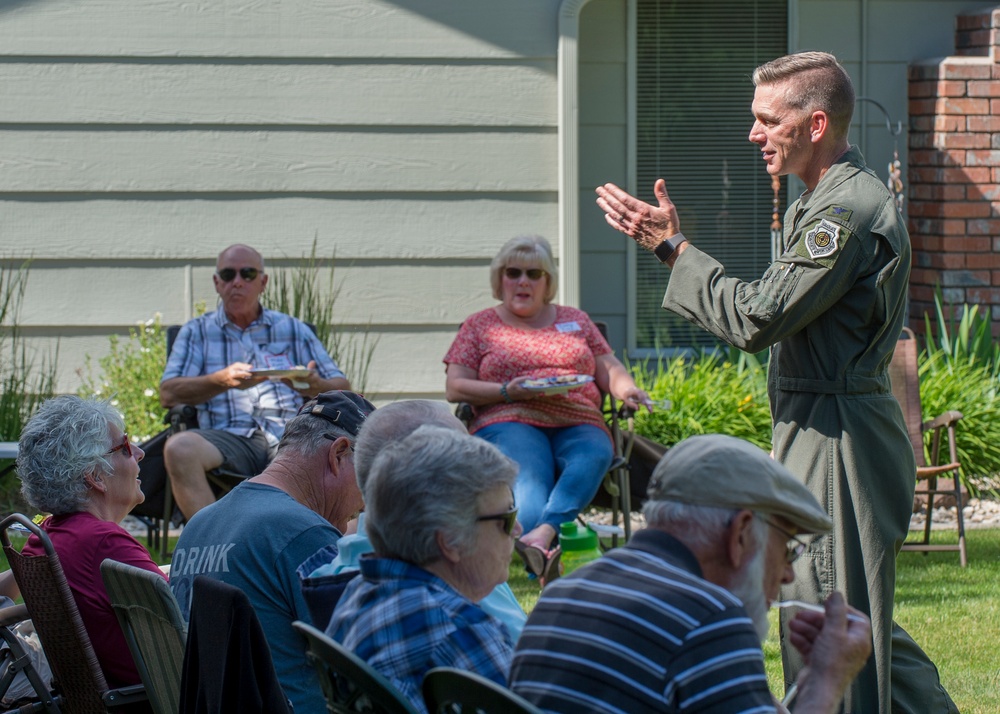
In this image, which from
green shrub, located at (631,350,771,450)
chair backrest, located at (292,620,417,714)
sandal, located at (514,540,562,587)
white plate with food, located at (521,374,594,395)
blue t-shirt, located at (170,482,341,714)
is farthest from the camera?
green shrub, located at (631,350,771,450)

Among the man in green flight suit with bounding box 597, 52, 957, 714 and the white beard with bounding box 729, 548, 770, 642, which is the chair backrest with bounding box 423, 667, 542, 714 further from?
the man in green flight suit with bounding box 597, 52, 957, 714

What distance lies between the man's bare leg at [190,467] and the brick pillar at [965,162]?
4407 millimetres

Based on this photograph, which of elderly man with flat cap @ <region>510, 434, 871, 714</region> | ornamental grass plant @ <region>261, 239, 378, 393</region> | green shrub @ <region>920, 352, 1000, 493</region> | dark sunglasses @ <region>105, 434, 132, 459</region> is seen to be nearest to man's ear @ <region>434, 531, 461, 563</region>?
elderly man with flat cap @ <region>510, 434, 871, 714</region>

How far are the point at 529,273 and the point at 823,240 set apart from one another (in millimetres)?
2976

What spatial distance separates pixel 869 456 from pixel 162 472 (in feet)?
11.7

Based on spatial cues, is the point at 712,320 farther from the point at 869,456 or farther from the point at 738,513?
the point at 738,513

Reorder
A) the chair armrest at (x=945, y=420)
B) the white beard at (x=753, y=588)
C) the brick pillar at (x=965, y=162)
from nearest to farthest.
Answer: the white beard at (x=753, y=588), the chair armrest at (x=945, y=420), the brick pillar at (x=965, y=162)

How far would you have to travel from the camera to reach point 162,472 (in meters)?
5.61

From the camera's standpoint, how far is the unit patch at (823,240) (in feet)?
9.49

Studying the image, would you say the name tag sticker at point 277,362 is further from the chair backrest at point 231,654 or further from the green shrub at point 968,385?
the chair backrest at point 231,654

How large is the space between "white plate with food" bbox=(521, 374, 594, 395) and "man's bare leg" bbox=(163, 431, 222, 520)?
4.53 ft

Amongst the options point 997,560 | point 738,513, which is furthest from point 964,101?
point 738,513

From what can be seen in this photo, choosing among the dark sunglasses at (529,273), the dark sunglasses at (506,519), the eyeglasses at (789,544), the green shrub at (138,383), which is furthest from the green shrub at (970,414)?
the dark sunglasses at (506,519)

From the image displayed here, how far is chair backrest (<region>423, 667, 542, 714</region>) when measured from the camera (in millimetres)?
1587
